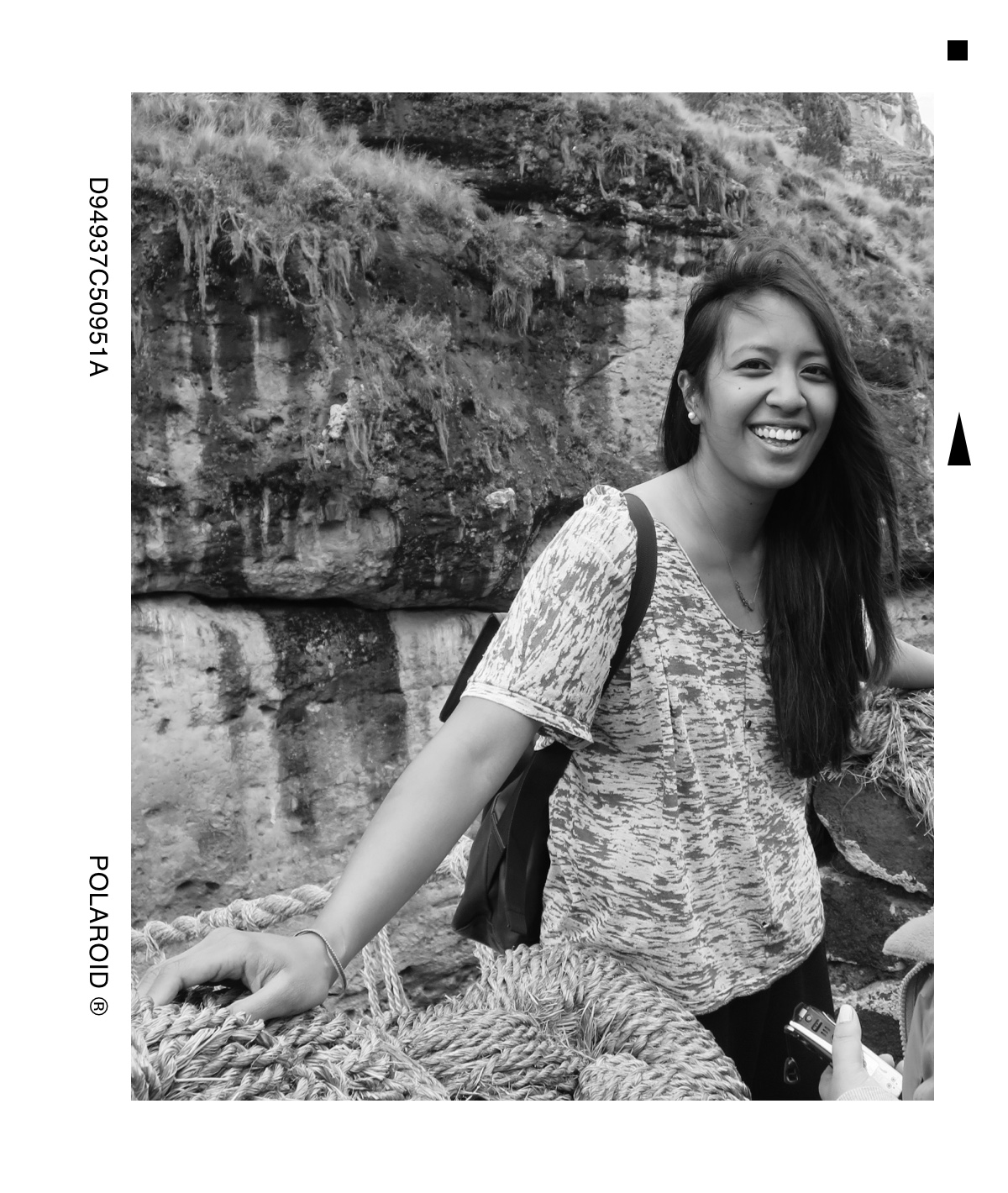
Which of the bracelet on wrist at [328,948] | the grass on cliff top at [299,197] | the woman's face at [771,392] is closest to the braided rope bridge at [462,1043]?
the bracelet on wrist at [328,948]

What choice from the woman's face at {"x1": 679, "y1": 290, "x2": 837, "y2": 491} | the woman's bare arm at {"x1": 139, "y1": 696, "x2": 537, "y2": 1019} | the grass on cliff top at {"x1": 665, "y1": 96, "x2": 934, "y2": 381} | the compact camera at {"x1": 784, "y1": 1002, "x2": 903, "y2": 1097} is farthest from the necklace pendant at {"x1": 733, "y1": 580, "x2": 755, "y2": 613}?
the grass on cliff top at {"x1": 665, "y1": 96, "x2": 934, "y2": 381}

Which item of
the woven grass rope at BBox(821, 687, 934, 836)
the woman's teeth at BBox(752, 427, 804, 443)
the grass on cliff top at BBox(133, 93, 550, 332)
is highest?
the grass on cliff top at BBox(133, 93, 550, 332)

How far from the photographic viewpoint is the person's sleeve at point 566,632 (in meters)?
1.44

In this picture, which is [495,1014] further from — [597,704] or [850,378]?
[850,378]

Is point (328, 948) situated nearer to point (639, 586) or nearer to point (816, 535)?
point (639, 586)

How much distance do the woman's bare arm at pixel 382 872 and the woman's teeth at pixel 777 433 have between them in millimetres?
667

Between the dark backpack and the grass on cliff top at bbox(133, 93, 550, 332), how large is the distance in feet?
6.80

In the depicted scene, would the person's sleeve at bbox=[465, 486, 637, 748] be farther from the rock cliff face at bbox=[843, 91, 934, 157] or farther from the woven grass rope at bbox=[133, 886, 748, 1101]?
the rock cliff face at bbox=[843, 91, 934, 157]

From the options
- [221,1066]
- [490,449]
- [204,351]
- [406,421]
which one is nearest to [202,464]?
[204,351]

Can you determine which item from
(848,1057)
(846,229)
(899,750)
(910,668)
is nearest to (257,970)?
(848,1057)

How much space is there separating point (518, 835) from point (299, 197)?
102 inches

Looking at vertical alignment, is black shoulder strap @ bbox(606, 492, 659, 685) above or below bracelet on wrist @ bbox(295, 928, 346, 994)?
above

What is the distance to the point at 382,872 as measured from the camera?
52.7 inches
